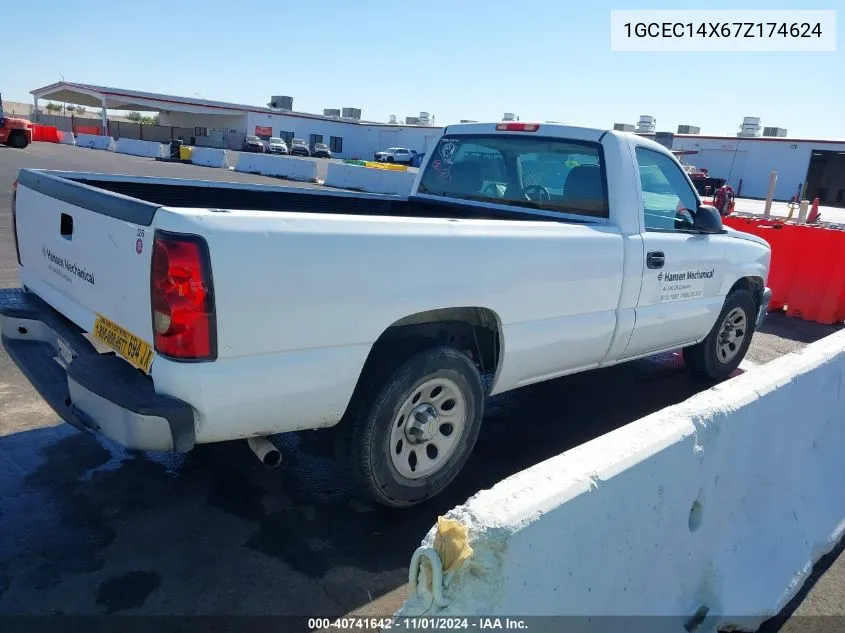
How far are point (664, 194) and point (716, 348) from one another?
1720 mm

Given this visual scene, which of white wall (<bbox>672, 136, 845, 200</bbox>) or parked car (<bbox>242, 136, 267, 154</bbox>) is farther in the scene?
parked car (<bbox>242, 136, 267, 154</bbox>)

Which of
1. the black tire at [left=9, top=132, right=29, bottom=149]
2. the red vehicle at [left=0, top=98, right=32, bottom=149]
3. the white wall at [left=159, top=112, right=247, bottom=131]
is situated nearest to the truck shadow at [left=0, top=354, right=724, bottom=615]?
the red vehicle at [left=0, top=98, right=32, bottom=149]

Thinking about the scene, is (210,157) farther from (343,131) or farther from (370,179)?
(343,131)

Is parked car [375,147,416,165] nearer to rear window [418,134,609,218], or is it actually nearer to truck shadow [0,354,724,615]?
rear window [418,134,609,218]

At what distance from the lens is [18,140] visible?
31125 millimetres

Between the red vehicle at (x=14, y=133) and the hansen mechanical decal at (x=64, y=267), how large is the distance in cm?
3270

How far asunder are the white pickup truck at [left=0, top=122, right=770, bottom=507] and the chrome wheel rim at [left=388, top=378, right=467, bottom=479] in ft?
0.04

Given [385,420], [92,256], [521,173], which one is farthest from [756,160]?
[92,256]

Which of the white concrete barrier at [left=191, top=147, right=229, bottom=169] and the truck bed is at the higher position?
the truck bed

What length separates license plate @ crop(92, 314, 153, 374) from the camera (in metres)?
2.69

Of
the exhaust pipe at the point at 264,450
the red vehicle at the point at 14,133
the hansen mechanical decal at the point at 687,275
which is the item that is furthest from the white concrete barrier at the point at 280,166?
the exhaust pipe at the point at 264,450

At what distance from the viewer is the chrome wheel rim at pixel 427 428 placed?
10.8 ft

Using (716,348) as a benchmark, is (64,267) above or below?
above

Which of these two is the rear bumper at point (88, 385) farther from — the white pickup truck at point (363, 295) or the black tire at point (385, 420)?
the black tire at point (385, 420)
